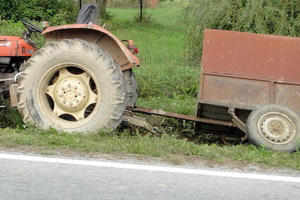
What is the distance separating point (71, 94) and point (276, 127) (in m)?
2.47

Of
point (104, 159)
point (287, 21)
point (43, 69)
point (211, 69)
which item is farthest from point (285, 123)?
point (287, 21)

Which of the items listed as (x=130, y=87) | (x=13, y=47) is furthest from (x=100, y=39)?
(x=13, y=47)

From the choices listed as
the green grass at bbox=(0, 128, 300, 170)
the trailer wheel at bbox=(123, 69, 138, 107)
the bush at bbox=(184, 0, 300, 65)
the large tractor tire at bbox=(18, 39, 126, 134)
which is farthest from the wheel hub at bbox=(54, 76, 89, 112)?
the bush at bbox=(184, 0, 300, 65)

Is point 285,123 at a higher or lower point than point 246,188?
higher

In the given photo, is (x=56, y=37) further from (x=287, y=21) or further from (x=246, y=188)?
(x=287, y=21)

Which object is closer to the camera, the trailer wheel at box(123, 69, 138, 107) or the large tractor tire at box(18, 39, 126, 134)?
the large tractor tire at box(18, 39, 126, 134)

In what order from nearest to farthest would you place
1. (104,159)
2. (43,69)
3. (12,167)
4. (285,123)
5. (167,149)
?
1. (12,167)
2. (104,159)
3. (167,149)
4. (285,123)
5. (43,69)

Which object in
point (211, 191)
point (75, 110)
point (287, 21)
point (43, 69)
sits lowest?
point (211, 191)

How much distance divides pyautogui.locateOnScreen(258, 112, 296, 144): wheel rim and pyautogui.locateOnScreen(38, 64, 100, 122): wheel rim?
1.99m

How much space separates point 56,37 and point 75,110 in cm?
101

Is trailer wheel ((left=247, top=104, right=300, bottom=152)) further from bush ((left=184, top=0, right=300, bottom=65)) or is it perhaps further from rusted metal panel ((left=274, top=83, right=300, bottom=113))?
bush ((left=184, top=0, right=300, bottom=65))

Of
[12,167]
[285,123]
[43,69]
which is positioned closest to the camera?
[12,167]

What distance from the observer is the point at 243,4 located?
1226cm

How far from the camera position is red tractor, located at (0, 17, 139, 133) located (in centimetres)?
648
